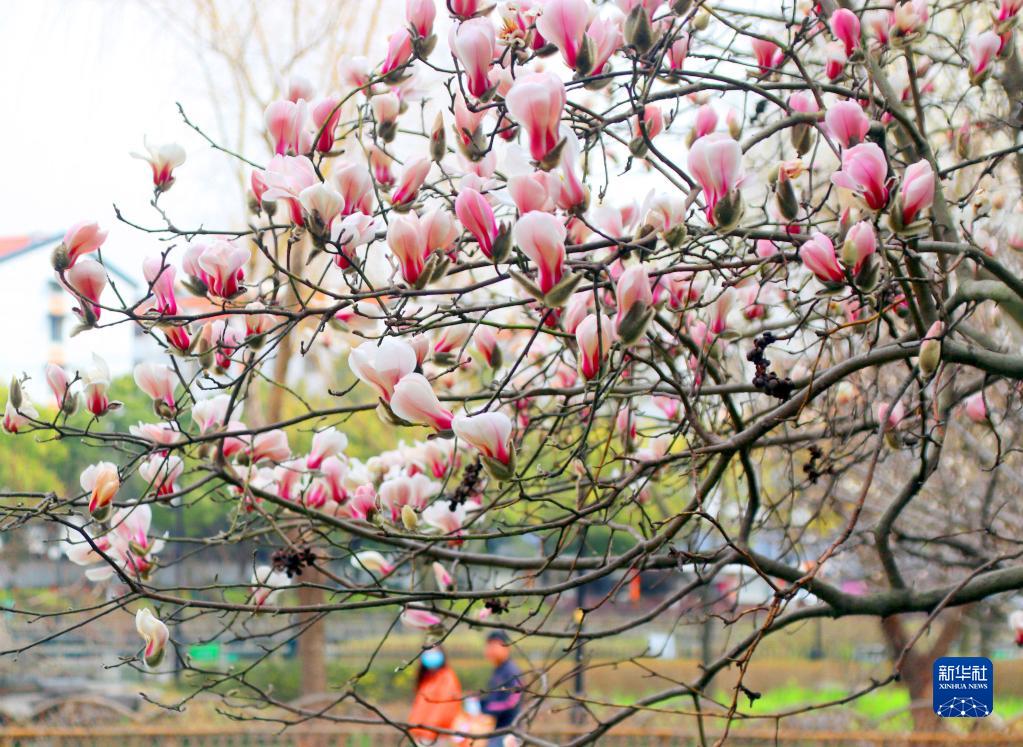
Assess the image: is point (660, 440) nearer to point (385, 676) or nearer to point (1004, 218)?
point (1004, 218)

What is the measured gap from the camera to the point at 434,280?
1215 mm

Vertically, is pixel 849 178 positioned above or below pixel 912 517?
below

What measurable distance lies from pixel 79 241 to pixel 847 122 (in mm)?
961

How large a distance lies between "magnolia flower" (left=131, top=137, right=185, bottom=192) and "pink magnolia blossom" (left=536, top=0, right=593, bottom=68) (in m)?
0.59

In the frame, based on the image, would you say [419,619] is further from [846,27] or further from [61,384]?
[846,27]

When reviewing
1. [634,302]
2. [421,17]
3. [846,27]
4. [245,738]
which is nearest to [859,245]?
[634,302]

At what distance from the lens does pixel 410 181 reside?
1.48m

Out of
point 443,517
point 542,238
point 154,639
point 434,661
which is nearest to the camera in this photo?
point 542,238

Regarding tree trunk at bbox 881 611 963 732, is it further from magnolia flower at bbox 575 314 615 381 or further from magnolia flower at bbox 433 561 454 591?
magnolia flower at bbox 575 314 615 381

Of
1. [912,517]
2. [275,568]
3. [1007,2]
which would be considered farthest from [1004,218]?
[275,568]

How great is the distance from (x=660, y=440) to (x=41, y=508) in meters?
1.14

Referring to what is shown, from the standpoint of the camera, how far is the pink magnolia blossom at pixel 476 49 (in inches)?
52.6

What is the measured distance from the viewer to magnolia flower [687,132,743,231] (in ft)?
3.84

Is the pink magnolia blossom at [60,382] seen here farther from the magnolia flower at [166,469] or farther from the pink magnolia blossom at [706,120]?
the pink magnolia blossom at [706,120]
